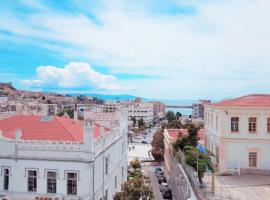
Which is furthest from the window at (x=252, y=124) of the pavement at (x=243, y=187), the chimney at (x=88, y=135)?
the chimney at (x=88, y=135)

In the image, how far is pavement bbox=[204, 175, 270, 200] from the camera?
23938 mm

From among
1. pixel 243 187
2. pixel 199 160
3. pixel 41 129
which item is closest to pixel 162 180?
pixel 199 160

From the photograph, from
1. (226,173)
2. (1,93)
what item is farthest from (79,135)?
(1,93)

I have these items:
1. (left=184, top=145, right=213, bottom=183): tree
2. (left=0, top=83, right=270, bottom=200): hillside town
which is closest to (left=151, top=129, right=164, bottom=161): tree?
(left=0, top=83, right=270, bottom=200): hillside town

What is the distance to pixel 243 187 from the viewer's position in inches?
1041

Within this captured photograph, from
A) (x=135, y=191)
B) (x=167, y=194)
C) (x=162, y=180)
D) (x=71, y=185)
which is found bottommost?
(x=162, y=180)

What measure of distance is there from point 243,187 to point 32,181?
14.7m

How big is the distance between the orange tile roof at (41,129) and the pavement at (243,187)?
10.5 m

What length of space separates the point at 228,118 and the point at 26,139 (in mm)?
17214

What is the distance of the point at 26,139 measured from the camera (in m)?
26.5

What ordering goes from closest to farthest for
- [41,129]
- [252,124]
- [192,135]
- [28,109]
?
[41,129] < [252,124] < [192,135] < [28,109]

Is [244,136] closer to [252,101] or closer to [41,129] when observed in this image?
[252,101]

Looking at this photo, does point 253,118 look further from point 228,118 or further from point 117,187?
point 117,187

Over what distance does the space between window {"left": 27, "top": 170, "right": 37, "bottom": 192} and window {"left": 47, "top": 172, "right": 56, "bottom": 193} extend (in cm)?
93
